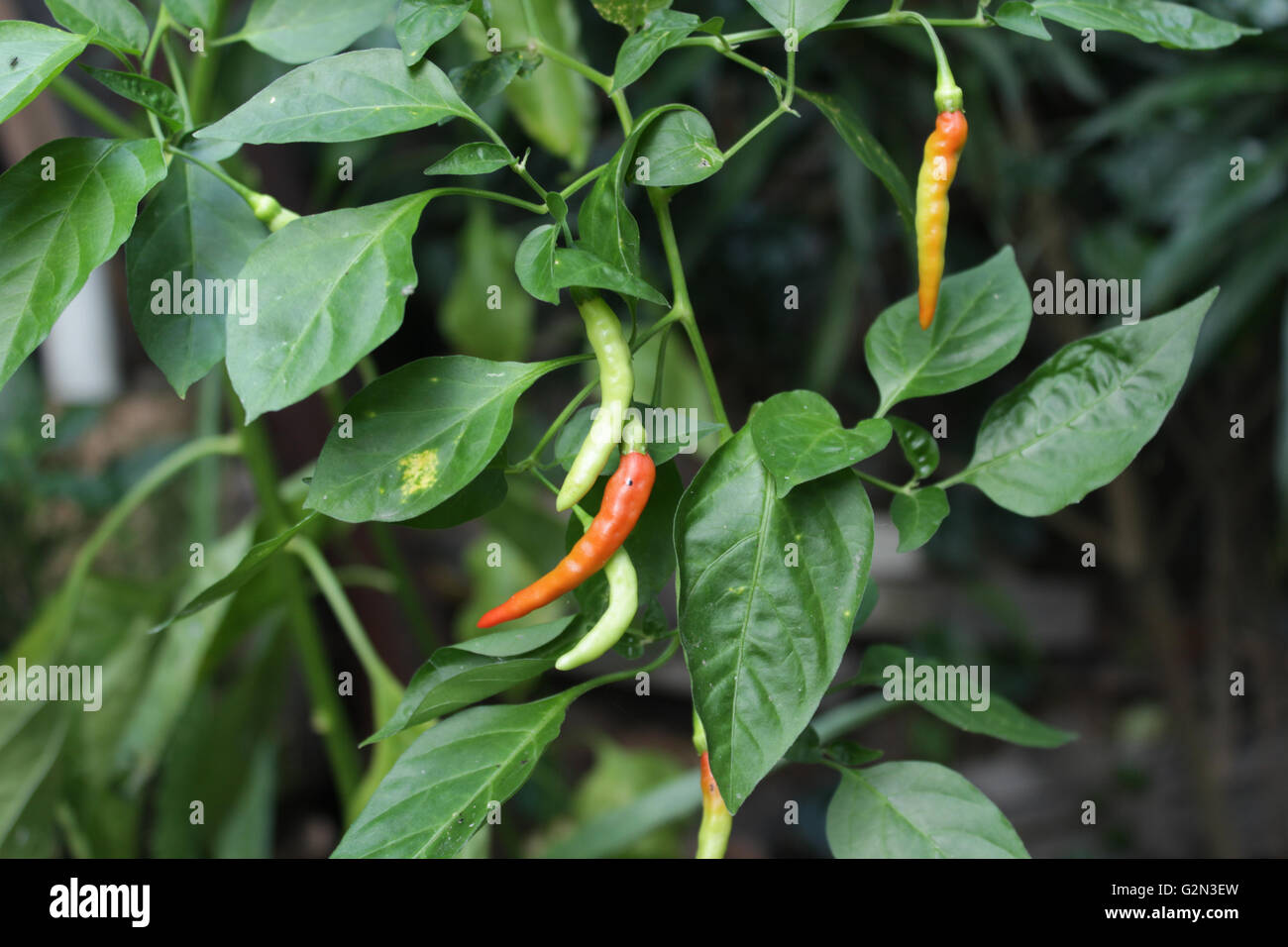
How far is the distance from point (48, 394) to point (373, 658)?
1338 millimetres

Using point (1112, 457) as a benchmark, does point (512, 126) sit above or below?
above

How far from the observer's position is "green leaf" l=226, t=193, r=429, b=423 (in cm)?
39

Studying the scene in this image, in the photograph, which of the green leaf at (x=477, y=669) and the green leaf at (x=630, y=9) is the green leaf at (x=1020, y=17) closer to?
the green leaf at (x=630, y=9)

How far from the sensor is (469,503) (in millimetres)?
475

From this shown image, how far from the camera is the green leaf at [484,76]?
19.3 inches

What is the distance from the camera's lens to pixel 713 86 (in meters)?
1.75

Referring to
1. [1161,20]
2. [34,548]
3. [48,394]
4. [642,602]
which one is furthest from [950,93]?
[48,394]

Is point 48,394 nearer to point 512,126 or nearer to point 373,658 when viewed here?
point 512,126

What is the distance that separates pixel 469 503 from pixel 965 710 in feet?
0.93

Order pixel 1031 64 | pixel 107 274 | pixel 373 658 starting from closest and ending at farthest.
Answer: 1. pixel 373 658
2. pixel 1031 64
3. pixel 107 274

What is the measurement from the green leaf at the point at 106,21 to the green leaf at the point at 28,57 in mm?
13

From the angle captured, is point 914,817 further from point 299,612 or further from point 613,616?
point 299,612
